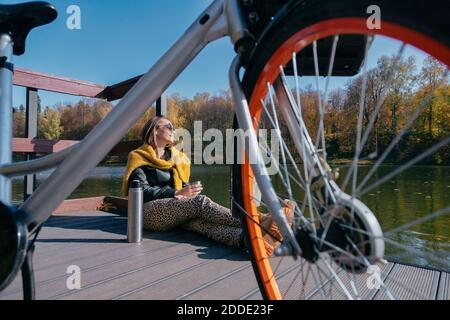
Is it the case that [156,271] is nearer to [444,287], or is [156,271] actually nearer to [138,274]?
[138,274]

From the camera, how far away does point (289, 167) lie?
801mm

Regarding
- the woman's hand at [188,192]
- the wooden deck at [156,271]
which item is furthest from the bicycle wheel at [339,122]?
the woman's hand at [188,192]

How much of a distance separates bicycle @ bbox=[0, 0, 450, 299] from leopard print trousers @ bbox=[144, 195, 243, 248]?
76 cm

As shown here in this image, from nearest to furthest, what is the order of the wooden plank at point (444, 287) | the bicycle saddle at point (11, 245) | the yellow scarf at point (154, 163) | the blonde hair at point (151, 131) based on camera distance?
the bicycle saddle at point (11, 245)
the wooden plank at point (444, 287)
the yellow scarf at point (154, 163)
the blonde hair at point (151, 131)

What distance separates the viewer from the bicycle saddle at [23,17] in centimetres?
119

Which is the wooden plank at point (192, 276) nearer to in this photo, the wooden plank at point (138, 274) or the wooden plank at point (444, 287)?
the wooden plank at point (138, 274)

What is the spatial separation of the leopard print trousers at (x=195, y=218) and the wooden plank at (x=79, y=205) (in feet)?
3.72

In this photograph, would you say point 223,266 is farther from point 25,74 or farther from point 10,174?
point 25,74

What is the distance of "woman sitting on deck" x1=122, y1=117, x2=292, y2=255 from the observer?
196cm

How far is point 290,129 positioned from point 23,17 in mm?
1110

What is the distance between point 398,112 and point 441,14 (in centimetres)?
40

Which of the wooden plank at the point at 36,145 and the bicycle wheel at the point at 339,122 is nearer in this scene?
the bicycle wheel at the point at 339,122

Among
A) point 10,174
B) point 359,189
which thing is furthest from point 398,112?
point 10,174

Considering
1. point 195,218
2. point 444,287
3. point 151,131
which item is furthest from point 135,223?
point 444,287
